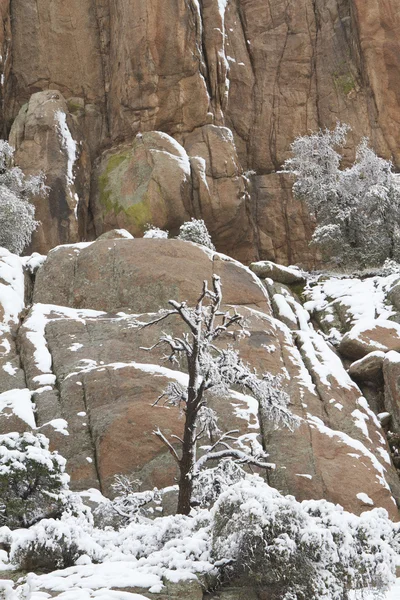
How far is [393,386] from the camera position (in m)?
19.8

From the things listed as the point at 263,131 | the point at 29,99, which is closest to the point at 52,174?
the point at 29,99

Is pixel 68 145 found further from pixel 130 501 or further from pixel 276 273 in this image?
pixel 130 501

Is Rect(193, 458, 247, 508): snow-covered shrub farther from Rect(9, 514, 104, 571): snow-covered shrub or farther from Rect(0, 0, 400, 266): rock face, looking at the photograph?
Rect(0, 0, 400, 266): rock face

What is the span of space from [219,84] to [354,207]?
10936 mm

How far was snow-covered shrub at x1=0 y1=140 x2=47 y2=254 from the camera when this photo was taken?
27.5 m

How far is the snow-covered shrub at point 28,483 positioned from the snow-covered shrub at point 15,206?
16498mm

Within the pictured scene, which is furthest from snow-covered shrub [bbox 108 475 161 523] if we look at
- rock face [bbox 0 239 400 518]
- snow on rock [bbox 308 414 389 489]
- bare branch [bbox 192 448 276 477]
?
snow on rock [bbox 308 414 389 489]

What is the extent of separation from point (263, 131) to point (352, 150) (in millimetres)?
4858

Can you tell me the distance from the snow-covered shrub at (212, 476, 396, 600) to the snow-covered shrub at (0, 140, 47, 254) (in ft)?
67.2

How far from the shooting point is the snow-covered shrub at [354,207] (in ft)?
93.1

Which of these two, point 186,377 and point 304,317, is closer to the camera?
point 186,377

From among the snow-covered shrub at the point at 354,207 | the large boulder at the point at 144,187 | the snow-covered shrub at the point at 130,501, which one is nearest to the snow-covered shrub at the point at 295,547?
the snow-covered shrub at the point at 130,501

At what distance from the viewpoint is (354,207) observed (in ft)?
94.8

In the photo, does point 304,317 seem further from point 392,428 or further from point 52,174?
point 52,174
